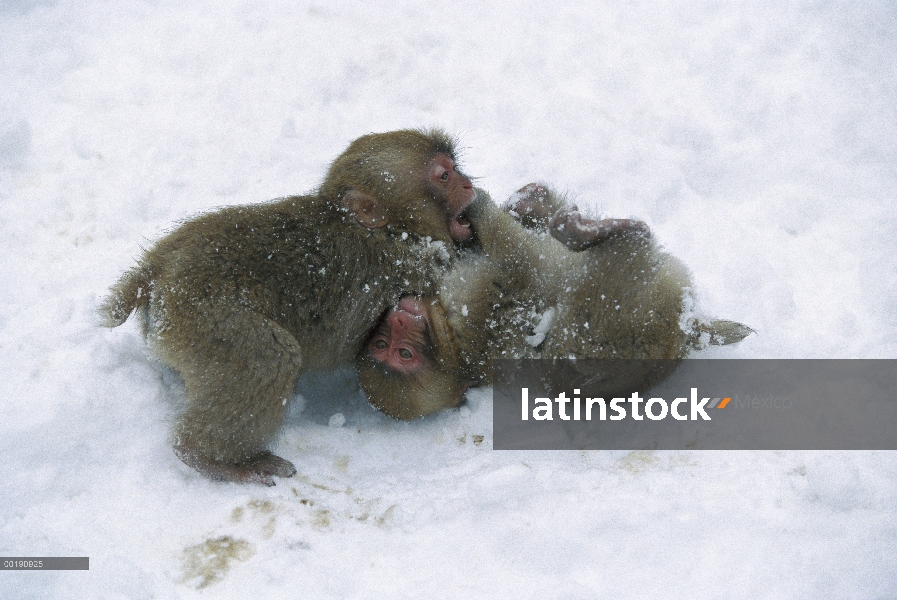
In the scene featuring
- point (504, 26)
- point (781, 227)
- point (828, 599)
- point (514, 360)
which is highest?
point (504, 26)

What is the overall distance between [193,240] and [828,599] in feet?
12.6

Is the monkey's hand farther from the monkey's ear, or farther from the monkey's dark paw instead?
the monkey's dark paw

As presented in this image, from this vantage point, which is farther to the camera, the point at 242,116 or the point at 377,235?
the point at 242,116

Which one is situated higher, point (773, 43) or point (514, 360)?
point (773, 43)

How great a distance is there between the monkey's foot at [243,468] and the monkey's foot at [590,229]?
2215 millimetres

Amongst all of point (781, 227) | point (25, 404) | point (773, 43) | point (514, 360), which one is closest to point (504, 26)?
point (773, 43)

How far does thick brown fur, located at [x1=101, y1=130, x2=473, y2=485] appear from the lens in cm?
401

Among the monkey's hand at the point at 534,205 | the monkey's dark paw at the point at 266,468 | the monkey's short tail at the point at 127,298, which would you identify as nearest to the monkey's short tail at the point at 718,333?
the monkey's hand at the point at 534,205

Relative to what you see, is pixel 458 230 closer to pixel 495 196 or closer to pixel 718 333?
pixel 495 196

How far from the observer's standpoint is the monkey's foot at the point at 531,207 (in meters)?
5.19

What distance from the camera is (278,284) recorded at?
4.31 m

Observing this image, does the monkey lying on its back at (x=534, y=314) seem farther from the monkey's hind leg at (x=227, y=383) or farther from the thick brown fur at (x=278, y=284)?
the monkey's hind leg at (x=227, y=383)

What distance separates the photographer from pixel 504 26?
7461mm

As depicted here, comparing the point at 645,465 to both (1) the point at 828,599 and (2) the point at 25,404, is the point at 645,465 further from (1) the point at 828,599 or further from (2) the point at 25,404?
(2) the point at 25,404
